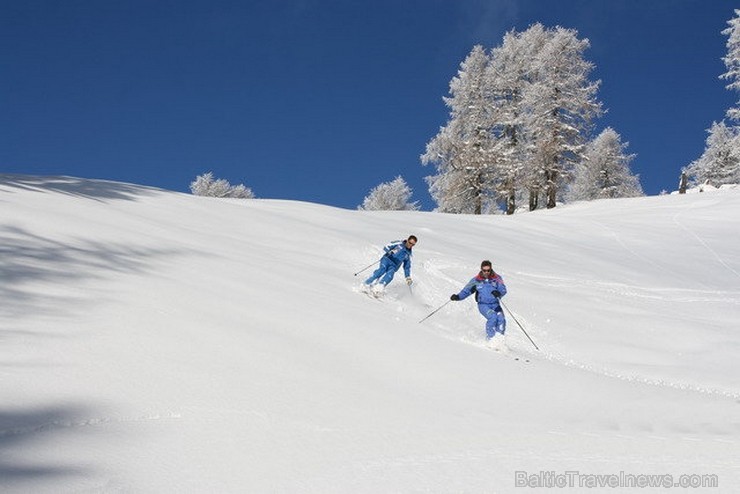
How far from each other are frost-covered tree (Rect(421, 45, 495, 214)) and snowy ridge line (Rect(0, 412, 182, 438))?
28574mm

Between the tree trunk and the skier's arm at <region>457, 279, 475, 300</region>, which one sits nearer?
the skier's arm at <region>457, 279, 475, 300</region>

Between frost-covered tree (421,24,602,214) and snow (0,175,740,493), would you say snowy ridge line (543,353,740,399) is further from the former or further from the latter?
frost-covered tree (421,24,602,214)

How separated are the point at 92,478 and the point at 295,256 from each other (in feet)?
27.6

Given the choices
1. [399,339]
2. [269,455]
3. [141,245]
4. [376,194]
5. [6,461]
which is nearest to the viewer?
[6,461]

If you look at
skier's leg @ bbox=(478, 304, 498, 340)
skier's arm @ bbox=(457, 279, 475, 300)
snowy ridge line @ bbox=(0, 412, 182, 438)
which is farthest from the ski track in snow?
snowy ridge line @ bbox=(0, 412, 182, 438)

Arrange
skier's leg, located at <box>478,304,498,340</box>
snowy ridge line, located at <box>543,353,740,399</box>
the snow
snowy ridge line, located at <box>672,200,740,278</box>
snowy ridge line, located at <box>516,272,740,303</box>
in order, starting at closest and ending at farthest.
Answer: the snow
snowy ridge line, located at <box>543,353,740,399</box>
skier's leg, located at <box>478,304,498,340</box>
snowy ridge line, located at <box>516,272,740,303</box>
snowy ridge line, located at <box>672,200,740,278</box>

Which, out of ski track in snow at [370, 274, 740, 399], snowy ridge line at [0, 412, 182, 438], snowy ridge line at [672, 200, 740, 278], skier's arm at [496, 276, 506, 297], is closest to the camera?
snowy ridge line at [0, 412, 182, 438]

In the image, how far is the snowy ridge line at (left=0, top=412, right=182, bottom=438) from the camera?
291 cm

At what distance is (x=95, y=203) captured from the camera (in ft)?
37.5

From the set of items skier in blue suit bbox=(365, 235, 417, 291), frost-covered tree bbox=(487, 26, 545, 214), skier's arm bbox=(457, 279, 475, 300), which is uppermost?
frost-covered tree bbox=(487, 26, 545, 214)

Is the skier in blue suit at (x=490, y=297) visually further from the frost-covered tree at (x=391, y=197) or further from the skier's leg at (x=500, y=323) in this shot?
the frost-covered tree at (x=391, y=197)

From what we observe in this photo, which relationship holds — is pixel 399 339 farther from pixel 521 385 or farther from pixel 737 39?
pixel 737 39

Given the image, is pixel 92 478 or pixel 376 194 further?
pixel 376 194

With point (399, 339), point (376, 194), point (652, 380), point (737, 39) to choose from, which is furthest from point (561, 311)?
point (376, 194)
